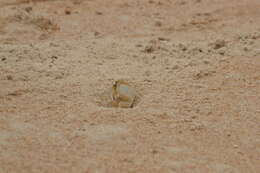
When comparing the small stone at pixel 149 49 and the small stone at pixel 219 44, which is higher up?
the small stone at pixel 219 44

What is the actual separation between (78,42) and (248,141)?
77.8 inches

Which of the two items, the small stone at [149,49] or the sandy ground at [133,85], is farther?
the small stone at [149,49]

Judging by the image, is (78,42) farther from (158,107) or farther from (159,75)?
(158,107)

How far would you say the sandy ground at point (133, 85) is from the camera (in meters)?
2.83

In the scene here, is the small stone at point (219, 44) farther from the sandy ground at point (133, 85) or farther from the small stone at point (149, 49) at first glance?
the small stone at point (149, 49)

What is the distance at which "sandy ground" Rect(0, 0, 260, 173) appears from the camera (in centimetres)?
283

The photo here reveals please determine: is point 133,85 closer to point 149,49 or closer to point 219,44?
point 149,49

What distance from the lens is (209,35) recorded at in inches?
174

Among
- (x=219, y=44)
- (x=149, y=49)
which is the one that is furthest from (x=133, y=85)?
(x=219, y=44)

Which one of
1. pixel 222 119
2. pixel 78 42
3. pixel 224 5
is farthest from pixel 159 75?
pixel 224 5

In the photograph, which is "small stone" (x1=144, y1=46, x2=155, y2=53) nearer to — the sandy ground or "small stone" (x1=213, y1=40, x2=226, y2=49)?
the sandy ground

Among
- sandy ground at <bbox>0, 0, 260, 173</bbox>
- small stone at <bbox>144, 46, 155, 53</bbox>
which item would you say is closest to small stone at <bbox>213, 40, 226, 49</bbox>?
sandy ground at <bbox>0, 0, 260, 173</bbox>

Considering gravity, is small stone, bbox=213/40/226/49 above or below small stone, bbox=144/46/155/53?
above

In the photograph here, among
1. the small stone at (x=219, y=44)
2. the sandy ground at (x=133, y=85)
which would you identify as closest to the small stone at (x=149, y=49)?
the sandy ground at (x=133, y=85)
